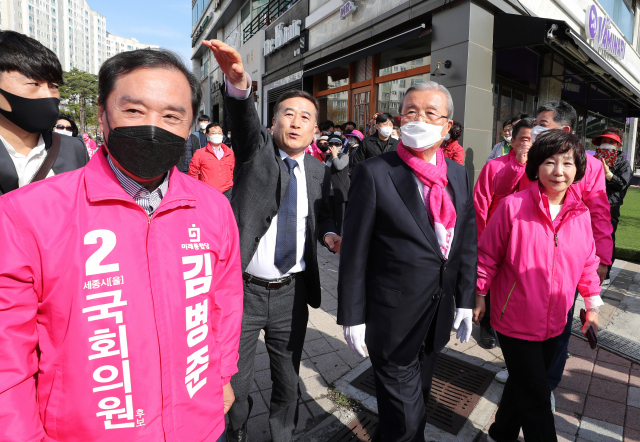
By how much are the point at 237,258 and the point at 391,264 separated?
0.83 metres

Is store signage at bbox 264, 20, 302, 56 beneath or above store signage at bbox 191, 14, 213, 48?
beneath

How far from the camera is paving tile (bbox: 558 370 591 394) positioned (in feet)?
10.4

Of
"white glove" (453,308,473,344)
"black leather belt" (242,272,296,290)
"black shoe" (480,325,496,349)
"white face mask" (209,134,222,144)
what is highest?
"white face mask" (209,134,222,144)

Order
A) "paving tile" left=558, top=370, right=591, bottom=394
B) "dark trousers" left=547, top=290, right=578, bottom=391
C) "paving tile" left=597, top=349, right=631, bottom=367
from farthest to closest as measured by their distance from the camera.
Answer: "paving tile" left=597, top=349, right=631, bottom=367 → "paving tile" left=558, top=370, right=591, bottom=394 → "dark trousers" left=547, top=290, right=578, bottom=391

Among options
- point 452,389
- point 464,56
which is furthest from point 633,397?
point 464,56

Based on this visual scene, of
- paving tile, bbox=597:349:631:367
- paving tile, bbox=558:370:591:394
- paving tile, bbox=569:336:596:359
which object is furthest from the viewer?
paving tile, bbox=569:336:596:359

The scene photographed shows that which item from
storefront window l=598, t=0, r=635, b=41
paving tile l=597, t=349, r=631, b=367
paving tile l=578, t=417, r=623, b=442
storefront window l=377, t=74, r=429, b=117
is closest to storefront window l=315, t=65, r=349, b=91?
storefront window l=377, t=74, r=429, b=117

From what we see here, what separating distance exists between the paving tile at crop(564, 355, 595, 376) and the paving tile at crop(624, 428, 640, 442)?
2.39 ft

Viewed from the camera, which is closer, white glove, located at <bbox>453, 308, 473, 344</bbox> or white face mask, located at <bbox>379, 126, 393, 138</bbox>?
white glove, located at <bbox>453, 308, 473, 344</bbox>

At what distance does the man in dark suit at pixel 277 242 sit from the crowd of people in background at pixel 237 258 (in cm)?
1

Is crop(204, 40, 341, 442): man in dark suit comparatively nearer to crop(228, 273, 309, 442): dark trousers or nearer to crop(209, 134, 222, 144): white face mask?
crop(228, 273, 309, 442): dark trousers

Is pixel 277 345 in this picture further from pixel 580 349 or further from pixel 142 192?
pixel 580 349

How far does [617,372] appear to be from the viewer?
3.42 m

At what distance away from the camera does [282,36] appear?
1620cm
